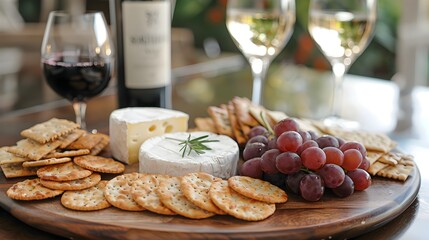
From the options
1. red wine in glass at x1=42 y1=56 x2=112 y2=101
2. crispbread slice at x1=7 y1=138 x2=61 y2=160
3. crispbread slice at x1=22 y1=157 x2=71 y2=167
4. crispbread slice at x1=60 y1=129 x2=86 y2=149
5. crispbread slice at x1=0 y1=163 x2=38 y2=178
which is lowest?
crispbread slice at x1=0 y1=163 x2=38 y2=178

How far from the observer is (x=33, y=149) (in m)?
1.03

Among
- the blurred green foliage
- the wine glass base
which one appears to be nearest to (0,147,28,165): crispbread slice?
the wine glass base

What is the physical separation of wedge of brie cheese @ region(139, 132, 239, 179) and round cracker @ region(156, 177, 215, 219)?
65 mm

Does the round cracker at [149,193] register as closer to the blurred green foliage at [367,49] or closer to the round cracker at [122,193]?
the round cracker at [122,193]

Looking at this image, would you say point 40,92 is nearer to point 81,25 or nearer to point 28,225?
point 81,25

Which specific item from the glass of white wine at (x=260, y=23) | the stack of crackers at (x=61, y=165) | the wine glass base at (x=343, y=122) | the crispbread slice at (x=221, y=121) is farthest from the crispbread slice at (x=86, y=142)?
the wine glass base at (x=343, y=122)

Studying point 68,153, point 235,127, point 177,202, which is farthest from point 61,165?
point 235,127

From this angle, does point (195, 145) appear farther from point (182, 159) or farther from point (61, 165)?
point (61, 165)

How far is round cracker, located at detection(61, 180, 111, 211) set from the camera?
2.86ft

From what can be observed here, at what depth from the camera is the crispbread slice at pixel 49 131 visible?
40.9 inches

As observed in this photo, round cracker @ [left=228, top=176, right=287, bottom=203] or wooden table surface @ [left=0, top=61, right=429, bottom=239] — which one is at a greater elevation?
round cracker @ [left=228, top=176, right=287, bottom=203]

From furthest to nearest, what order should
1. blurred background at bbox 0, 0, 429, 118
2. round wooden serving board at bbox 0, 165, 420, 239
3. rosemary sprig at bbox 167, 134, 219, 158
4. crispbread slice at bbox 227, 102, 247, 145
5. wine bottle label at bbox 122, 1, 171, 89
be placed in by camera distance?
blurred background at bbox 0, 0, 429, 118 < wine bottle label at bbox 122, 1, 171, 89 < crispbread slice at bbox 227, 102, 247, 145 < rosemary sprig at bbox 167, 134, 219, 158 < round wooden serving board at bbox 0, 165, 420, 239

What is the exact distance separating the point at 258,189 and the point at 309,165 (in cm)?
8

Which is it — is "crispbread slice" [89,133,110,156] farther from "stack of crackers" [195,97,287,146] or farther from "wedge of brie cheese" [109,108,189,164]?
"stack of crackers" [195,97,287,146]
